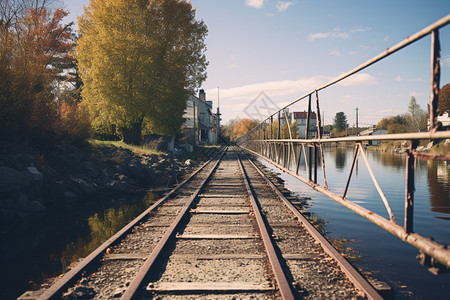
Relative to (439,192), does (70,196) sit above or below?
above

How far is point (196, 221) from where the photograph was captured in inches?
240

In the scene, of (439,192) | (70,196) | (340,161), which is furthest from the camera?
(340,161)

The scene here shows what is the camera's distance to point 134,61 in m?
18.4

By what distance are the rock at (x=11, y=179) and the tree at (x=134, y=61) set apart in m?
11.3

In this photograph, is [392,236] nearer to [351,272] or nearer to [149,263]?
[351,272]

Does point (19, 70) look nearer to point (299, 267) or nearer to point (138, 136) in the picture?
point (299, 267)

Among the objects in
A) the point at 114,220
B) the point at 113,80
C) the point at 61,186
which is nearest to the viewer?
the point at 114,220

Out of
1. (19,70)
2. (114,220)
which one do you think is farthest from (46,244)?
(19,70)

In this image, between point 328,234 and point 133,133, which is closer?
point 328,234

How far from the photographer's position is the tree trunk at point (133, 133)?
20.5 m

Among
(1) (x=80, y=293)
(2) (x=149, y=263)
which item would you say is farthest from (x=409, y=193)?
(1) (x=80, y=293)

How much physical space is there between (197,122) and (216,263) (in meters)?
41.6

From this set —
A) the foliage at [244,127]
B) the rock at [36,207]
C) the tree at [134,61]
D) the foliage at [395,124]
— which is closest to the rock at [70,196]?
the rock at [36,207]

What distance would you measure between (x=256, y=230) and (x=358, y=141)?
2425mm
